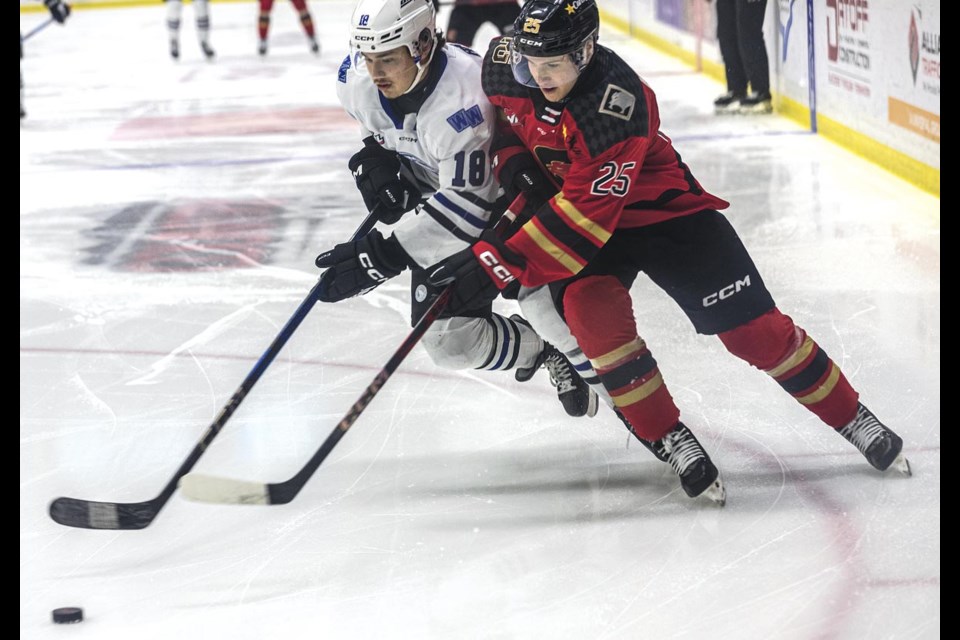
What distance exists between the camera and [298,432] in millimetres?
2891

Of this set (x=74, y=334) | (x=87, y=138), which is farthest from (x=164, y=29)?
(x=74, y=334)

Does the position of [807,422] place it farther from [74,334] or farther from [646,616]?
[74,334]

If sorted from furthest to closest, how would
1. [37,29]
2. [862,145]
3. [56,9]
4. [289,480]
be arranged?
[37,29] < [56,9] < [862,145] < [289,480]

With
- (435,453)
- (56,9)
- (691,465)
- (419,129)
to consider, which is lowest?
(435,453)

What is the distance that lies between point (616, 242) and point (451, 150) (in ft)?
1.14

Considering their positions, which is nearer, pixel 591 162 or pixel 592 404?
pixel 591 162

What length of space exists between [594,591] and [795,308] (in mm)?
1637

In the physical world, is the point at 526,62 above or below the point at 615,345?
above

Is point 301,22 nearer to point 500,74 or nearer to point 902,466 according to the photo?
point 500,74

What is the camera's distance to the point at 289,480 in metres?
2.28

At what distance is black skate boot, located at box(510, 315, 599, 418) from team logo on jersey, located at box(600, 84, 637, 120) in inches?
27.5

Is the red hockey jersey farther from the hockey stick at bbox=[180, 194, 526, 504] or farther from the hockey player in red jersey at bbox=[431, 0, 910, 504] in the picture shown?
the hockey stick at bbox=[180, 194, 526, 504]

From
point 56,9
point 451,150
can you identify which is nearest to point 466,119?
point 451,150

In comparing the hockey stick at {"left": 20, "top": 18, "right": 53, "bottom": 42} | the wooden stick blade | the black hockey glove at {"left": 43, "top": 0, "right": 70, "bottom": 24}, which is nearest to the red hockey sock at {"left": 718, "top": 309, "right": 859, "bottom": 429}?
the wooden stick blade
